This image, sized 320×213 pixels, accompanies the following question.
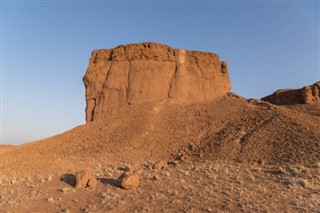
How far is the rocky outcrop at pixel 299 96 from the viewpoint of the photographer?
20.4 metres

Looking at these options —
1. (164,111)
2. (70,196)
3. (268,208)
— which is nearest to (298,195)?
(268,208)

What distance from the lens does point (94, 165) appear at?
1233cm

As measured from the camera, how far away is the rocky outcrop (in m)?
20.4

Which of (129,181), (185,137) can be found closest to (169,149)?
(185,137)

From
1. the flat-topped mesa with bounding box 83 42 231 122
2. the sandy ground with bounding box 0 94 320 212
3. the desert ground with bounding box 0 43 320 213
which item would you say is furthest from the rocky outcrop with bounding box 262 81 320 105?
the flat-topped mesa with bounding box 83 42 231 122

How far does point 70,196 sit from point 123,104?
10.4 meters

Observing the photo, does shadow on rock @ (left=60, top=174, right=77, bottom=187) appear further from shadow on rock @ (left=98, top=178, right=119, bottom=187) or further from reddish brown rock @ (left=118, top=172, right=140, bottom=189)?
reddish brown rock @ (left=118, top=172, right=140, bottom=189)

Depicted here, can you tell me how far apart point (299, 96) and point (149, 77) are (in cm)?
1009

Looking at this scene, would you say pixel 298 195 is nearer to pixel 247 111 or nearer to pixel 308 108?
pixel 247 111

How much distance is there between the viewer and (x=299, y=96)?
72.0 ft

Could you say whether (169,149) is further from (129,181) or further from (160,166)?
(129,181)

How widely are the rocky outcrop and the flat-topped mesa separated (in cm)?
466

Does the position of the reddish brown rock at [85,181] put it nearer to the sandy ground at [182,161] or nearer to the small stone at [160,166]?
the sandy ground at [182,161]

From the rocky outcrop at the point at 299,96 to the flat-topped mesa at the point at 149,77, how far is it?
4.66 metres
